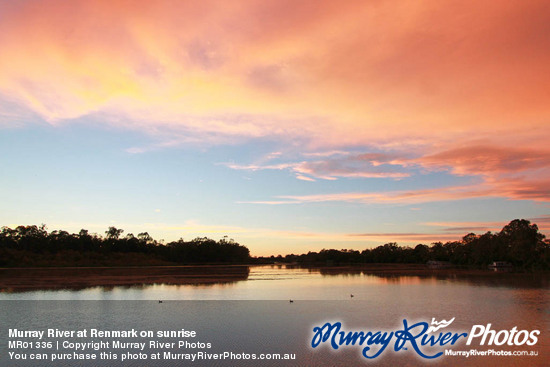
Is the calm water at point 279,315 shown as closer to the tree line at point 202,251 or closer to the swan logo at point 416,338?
the swan logo at point 416,338

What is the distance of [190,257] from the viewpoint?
12631 centimetres

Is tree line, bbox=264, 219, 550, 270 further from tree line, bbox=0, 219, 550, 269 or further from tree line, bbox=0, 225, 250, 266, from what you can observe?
tree line, bbox=0, 225, 250, 266

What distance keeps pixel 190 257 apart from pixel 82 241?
103 ft

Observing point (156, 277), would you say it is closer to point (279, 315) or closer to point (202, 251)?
point (279, 315)

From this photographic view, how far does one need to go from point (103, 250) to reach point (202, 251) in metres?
30.2

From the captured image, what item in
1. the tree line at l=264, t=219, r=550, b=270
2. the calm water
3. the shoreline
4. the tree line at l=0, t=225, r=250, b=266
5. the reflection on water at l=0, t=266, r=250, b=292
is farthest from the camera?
the tree line at l=0, t=225, r=250, b=266

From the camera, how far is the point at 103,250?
4510 inches

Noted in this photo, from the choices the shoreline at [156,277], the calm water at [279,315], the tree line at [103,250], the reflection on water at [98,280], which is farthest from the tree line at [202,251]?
the calm water at [279,315]

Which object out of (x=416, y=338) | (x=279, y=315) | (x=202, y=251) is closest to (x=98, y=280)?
(x=279, y=315)

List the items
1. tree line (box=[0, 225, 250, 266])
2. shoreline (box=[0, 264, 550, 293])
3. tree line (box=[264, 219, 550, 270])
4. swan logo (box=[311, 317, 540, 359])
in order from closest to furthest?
1. swan logo (box=[311, 317, 540, 359])
2. shoreline (box=[0, 264, 550, 293])
3. tree line (box=[264, 219, 550, 270])
4. tree line (box=[0, 225, 250, 266])

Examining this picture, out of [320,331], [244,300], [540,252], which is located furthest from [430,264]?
[320,331]

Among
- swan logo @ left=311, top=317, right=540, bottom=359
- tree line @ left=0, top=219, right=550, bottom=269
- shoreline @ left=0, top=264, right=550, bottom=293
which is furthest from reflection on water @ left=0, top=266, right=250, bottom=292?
tree line @ left=0, top=219, right=550, bottom=269

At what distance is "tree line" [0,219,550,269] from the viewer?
82750 mm

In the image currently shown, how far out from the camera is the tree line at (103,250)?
9350cm
